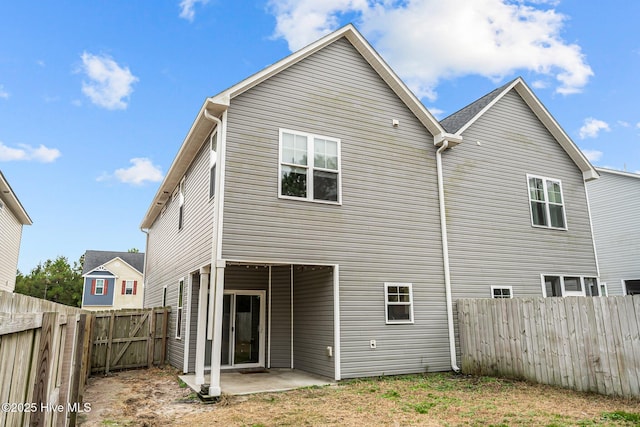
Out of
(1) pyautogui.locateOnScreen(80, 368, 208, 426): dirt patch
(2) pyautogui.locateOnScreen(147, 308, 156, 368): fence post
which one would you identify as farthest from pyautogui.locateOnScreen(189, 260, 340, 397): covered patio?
(2) pyautogui.locateOnScreen(147, 308, 156, 368): fence post

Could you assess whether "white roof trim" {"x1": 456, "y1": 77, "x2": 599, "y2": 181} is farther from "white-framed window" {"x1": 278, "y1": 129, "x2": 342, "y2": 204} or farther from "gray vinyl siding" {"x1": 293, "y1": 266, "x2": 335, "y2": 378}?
"gray vinyl siding" {"x1": 293, "y1": 266, "x2": 335, "y2": 378}

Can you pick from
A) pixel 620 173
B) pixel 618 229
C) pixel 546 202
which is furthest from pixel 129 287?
pixel 620 173

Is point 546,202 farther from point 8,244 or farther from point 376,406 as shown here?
point 8,244

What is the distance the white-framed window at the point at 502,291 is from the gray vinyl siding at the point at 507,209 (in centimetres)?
14

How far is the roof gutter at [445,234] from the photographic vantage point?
36.1 ft

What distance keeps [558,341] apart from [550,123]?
7.81 m

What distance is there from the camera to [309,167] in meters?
10.2

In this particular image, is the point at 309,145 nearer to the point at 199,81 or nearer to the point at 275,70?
the point at 275,70

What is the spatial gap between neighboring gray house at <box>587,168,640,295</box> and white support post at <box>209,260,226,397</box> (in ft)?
57.7

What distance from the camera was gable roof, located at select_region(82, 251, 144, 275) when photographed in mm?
39625

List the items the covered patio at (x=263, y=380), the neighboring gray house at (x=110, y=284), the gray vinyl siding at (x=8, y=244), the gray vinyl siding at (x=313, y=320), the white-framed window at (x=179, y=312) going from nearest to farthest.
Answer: the covered patio at (x=263, y=380) < the gray vinyl siding at (x=313, y=320) < the white-framed window at (x=179, y=312) < the gray vinyl siding at (x=8, y=244) < the neighboring gray house at (x=110, y=284)

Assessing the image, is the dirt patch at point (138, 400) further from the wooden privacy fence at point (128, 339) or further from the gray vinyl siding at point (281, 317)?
the gray vinyl siding at point (281, 317)

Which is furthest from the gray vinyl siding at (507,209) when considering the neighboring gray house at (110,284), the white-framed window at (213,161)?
the neighboring gray house at (110,284)

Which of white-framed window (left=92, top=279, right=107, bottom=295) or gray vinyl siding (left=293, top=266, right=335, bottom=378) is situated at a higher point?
white-framed window (left=92, top=279, right=107, bottom=295)
